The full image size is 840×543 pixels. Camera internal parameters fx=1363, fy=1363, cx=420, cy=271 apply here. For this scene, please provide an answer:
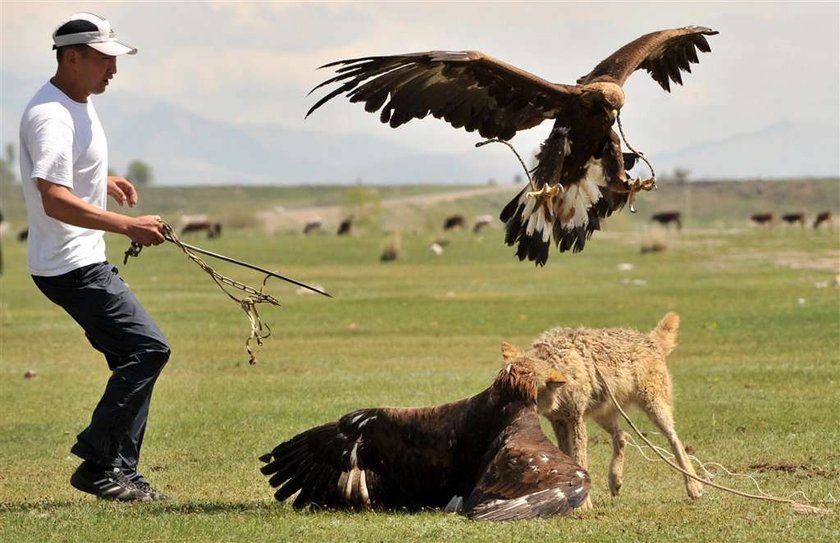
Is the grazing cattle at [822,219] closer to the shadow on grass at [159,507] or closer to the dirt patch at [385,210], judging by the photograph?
the dirt patch at [385,210]

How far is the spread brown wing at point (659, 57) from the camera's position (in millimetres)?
12273

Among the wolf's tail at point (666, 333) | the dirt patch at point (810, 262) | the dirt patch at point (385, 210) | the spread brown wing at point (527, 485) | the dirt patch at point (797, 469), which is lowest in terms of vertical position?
the dirt patch at point (385, 210)

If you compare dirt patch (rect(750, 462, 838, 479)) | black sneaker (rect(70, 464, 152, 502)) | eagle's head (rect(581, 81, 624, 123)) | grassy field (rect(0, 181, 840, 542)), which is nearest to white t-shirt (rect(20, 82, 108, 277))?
black sneaker (rect(70, 464, 152, 502))

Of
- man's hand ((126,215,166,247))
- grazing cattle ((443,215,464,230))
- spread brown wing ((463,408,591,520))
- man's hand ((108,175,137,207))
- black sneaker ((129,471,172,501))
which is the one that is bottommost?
grazing cattle ((443,215,464,230))

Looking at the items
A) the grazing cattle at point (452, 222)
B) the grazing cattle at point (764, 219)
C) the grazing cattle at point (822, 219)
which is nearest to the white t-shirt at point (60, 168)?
the grazing cattle at point (822, 219)

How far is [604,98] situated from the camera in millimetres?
11703

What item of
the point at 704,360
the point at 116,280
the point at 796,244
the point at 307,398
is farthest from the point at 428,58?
the point at 796,244

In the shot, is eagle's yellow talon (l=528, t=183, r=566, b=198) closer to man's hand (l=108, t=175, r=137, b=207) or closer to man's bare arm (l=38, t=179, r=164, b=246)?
man's hand (l=108, t=175, r=137, b=207)

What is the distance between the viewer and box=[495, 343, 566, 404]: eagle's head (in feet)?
30.2

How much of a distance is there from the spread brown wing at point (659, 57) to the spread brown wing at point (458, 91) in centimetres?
53

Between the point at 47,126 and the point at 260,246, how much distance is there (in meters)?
51.6

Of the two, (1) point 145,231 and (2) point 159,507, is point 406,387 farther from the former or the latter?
(1) point 145,231

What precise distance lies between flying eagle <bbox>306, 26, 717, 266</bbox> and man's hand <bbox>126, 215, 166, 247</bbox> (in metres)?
2.94

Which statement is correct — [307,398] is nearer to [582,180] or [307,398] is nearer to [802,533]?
[582,180]
